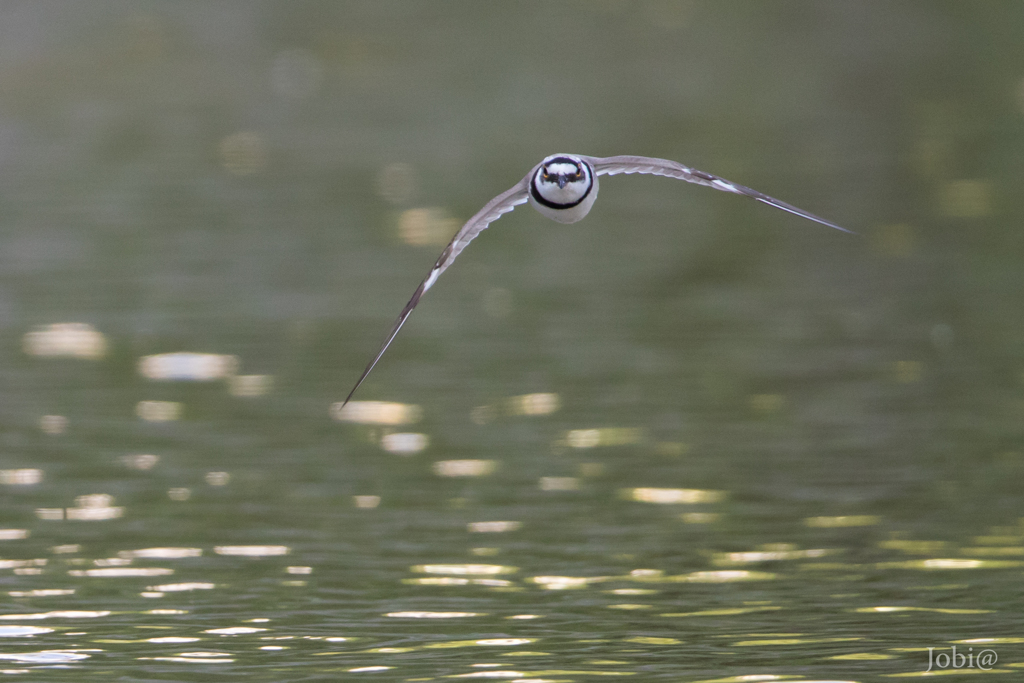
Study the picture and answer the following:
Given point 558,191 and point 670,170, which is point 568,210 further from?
point 670,170

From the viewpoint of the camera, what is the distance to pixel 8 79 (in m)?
55.8

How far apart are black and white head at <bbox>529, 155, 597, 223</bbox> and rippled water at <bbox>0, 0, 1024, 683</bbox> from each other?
444 cm

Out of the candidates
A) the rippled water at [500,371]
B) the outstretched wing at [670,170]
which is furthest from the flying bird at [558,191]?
the rippled water at [500,371]

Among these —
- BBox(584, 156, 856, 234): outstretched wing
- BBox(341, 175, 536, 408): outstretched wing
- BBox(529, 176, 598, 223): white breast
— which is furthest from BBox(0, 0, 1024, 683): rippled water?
BBox(584, 156, 856, 234): outstretched wing

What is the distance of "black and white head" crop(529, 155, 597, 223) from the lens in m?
16.5

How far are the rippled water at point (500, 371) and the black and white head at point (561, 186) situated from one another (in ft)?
14.6

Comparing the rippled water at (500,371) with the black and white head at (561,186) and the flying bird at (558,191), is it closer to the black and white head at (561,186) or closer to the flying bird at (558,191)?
the flying bird at (558,191)

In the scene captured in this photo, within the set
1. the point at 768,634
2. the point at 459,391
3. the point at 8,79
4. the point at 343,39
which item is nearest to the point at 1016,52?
the point at 343,39

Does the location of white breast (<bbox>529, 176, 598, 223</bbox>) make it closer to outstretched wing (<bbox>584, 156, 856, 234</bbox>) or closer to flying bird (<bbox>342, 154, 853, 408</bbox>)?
flying bird (<bbox>342, 154, 853, 408</bbox>)

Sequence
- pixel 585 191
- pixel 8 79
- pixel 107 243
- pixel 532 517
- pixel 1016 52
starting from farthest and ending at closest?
pixel 1016 52
pixel 8 79
pixel 107 243
pixel 532 517
pixel 585 191

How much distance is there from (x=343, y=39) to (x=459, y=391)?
3712 cm

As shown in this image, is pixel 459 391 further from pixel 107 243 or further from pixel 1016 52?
pixel 1016 52

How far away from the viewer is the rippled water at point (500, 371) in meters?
19.9

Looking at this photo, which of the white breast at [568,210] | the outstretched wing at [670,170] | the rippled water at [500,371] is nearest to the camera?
the outstretched wing at [670,170]
